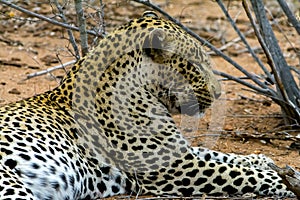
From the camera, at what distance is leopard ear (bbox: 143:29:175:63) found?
6.20 metres

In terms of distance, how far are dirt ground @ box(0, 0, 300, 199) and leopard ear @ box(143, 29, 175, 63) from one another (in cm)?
85

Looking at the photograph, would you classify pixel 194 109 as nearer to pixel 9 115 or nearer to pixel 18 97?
pixel 9 115

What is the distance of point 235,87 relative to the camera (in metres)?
10.3

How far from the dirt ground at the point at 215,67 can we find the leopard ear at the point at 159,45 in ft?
2.78

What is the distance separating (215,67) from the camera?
7852 millimetres

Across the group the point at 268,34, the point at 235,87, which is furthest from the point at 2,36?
the point at 268,34

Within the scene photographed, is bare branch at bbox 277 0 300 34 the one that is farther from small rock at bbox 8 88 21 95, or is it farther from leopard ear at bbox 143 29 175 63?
small rock at bbox 8 88 21 95

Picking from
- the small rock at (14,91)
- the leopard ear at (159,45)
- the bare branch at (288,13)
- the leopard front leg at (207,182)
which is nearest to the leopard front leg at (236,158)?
the leopard front leg at (207,182)

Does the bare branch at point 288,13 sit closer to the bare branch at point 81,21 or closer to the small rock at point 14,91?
the bare branch at point 81,21

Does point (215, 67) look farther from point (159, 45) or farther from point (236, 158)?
point (159, 45)

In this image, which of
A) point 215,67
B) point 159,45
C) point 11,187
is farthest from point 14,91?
point 11,187

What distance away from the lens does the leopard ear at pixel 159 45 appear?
620 centimetres

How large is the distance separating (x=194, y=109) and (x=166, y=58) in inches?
29.2

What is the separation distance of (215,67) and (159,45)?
5.75ft
